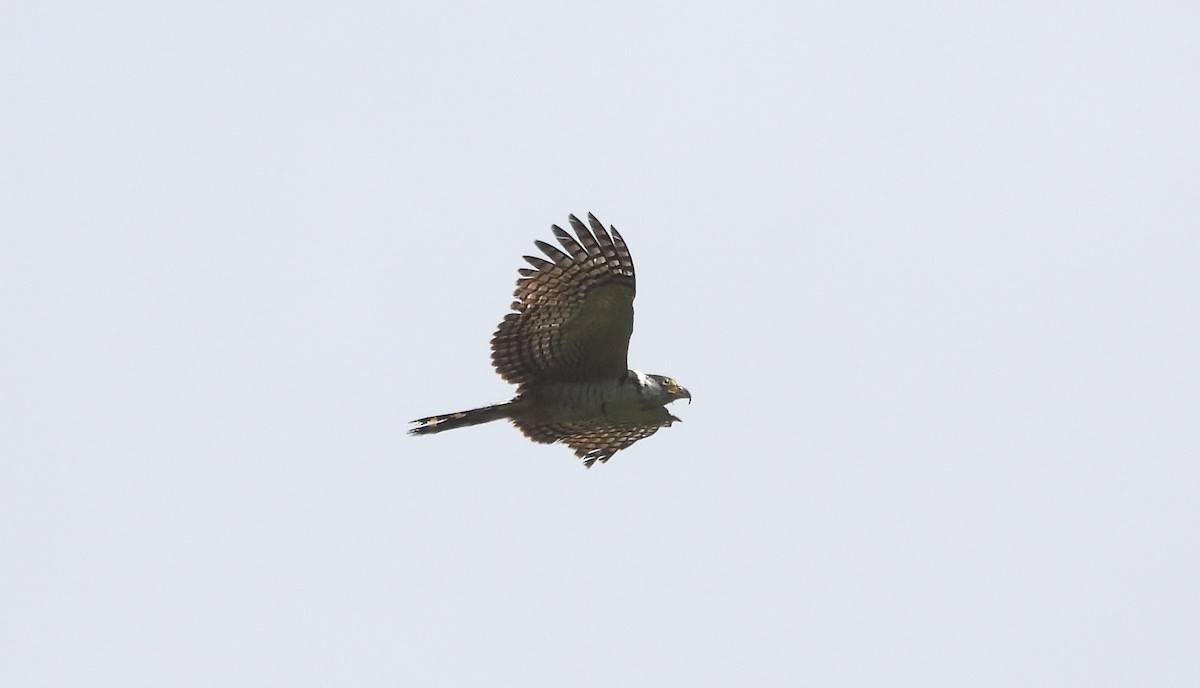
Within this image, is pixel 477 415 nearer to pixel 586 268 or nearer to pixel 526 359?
pixel 526 359

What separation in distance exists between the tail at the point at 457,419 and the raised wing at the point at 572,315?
0.35 metres

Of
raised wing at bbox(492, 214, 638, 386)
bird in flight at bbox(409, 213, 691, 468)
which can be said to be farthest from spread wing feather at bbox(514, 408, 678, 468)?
raised wing at bbox(492, 214, 638, 386)

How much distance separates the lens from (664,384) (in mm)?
18125

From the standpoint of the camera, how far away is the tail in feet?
57.9

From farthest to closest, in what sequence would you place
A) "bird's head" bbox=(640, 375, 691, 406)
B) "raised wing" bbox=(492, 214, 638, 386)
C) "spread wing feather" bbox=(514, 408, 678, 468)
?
1. "spread wing feather" bbox=(514, 408, 678, 468)
2. "bird's head" bbox=(640, 375, 691, 406)
3. "raised wing" bbox=(492, 214, 638, 386)

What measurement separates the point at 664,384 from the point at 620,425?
848mm

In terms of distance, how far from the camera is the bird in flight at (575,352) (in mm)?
17234

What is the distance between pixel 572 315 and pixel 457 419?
1538mm

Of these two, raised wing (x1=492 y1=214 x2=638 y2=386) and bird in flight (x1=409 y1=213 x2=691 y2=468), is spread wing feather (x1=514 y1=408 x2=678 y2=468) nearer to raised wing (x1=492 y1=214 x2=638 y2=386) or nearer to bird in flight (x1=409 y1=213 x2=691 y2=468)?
bird in flight (x1=409 y1=213 x2=691 y2=468)

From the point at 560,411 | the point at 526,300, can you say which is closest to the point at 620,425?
the point at 560,411

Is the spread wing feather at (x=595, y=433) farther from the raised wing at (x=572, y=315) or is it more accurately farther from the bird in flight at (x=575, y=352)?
the raised wing at (x=572, y=315)

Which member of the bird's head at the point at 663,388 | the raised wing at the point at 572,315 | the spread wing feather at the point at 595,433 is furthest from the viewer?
the spread wing feather at the point at 595,433

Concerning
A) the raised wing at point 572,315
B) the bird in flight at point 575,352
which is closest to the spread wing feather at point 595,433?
the bird in flight at point 575,352

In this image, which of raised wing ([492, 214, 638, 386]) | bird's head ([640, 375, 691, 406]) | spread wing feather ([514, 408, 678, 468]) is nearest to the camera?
raised wing ([492, 214, 638, 386])
